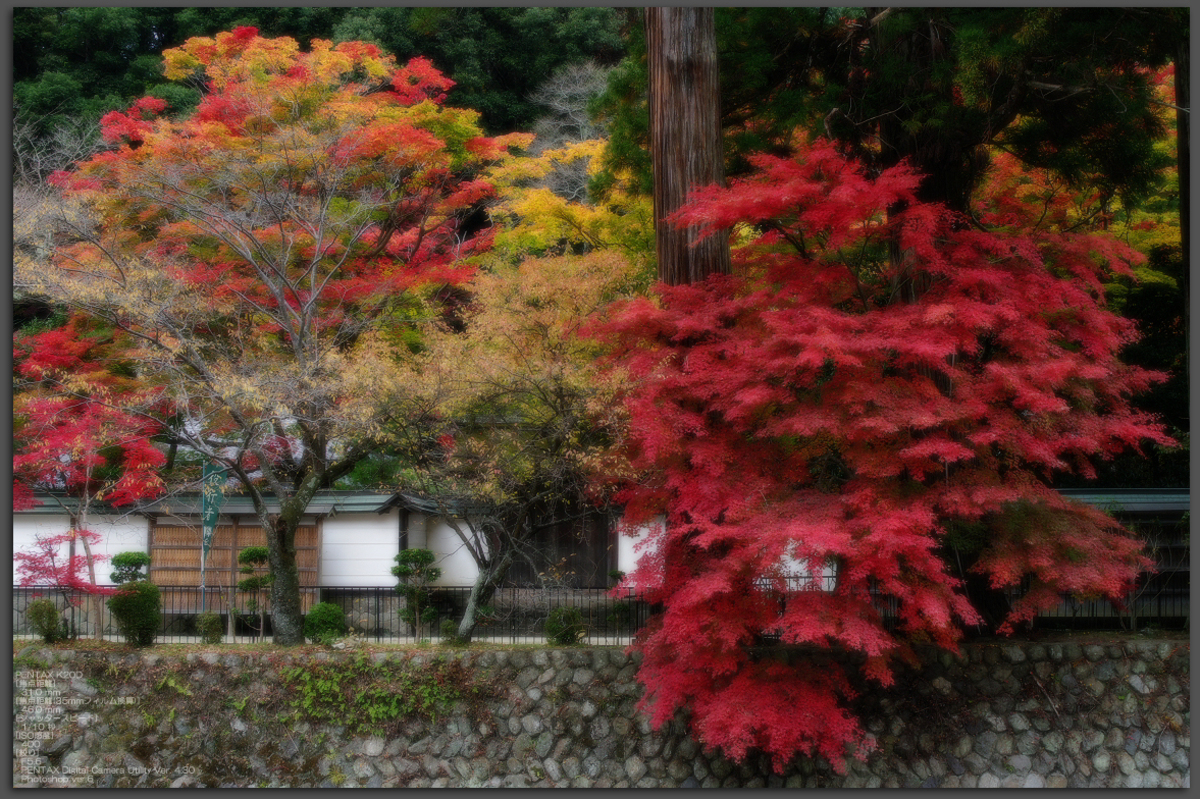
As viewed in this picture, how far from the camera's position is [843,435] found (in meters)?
7.74

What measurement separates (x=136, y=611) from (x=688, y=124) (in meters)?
8.96

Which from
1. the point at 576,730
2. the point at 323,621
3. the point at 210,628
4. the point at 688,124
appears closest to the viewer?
the point at 688,124

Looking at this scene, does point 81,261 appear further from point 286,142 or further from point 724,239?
point 724,239

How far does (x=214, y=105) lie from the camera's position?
14.8m

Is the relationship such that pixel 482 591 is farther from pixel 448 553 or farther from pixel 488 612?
pixel 448 553

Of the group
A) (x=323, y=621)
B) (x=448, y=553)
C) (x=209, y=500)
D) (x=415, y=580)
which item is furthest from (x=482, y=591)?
(x=448, y=553)

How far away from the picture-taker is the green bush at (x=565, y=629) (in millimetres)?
10531

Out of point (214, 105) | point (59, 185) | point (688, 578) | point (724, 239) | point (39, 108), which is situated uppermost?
point (39, 108)

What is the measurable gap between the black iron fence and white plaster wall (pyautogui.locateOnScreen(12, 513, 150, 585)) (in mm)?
1271

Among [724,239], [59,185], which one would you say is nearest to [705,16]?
[724,239]

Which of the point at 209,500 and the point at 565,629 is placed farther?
the point at 209,500

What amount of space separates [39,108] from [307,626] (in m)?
14.0

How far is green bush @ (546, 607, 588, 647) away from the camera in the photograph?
10531mm

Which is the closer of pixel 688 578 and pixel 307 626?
pixel 688 578
